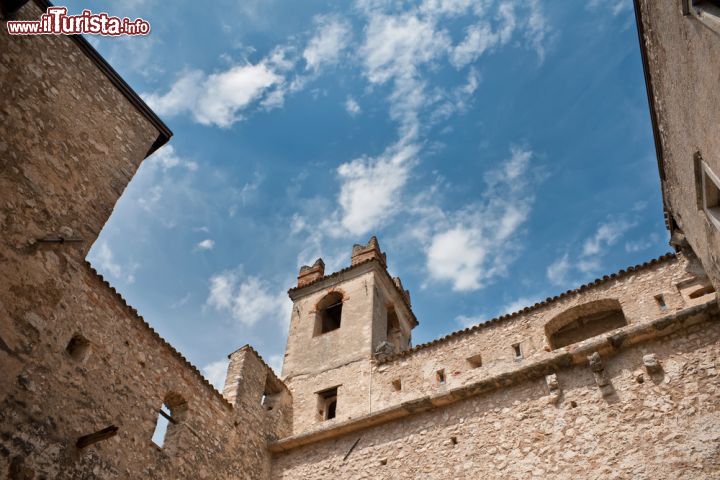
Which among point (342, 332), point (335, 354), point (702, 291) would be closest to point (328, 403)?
point (335, 354)

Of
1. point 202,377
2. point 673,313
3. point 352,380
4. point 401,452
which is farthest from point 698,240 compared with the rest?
point 202,377

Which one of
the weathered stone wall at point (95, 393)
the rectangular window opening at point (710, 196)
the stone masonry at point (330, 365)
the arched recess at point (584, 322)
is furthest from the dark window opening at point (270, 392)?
the rectangular window opening at point (710, 196)

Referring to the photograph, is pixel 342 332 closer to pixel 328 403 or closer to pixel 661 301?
pixel 328 403

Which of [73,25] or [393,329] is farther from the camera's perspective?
[393,329]

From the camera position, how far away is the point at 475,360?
12188 mm

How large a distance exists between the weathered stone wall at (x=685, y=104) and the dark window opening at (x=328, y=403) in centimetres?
819

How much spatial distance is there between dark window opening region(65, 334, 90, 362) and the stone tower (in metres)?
5.88

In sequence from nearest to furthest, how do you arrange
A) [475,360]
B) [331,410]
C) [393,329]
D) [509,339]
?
[509,339] → [475,360] → [331,410] → [393,329]

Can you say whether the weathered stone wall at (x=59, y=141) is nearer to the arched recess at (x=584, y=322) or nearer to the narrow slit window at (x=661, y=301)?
the arched recess at (x=584, y=322)

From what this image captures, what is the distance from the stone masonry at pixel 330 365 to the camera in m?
5.98

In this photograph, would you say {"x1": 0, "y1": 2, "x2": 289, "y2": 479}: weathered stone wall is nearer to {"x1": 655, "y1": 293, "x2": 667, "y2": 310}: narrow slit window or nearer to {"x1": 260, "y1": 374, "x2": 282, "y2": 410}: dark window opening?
{"x1": 260, "y1": 374, "x2": 282, "y2": 410}: dark window opening

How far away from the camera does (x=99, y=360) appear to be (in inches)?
328

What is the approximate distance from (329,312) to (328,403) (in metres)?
3.90

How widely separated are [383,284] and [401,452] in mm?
6533
